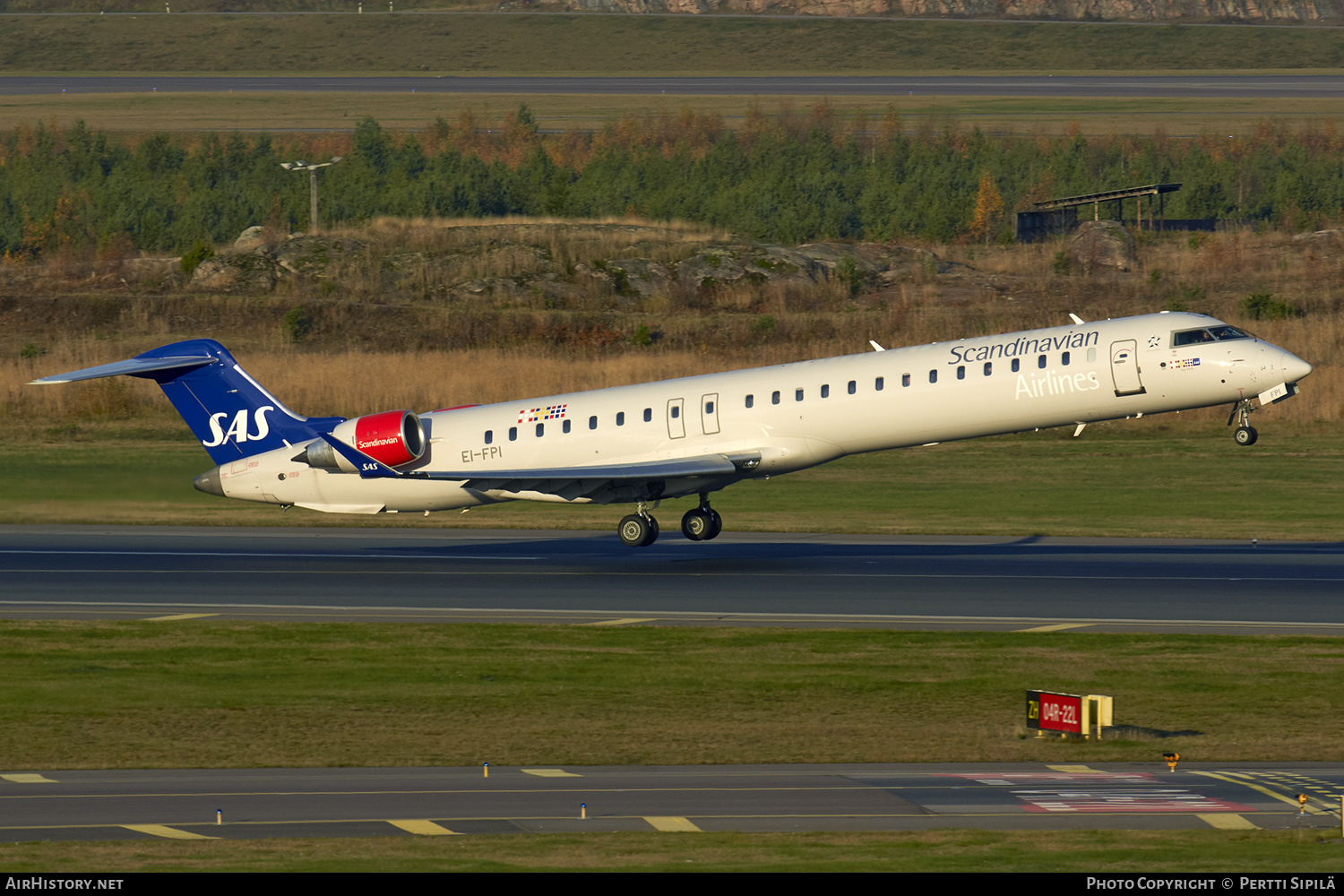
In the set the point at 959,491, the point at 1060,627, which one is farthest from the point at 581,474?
the point at 959,491

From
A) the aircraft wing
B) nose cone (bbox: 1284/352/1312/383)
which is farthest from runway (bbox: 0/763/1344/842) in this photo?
the aircraft wing

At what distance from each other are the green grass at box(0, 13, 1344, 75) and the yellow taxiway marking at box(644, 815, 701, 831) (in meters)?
117

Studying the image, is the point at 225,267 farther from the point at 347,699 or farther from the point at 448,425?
the point at 347,699

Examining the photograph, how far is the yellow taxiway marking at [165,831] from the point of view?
16109 millimetres

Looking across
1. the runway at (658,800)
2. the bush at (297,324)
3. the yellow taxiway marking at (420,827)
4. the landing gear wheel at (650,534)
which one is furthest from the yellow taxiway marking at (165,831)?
the bush at (297,324)

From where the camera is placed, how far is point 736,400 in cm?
3550

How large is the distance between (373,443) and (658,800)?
64.5 feet

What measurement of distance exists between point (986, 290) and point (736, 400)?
153ft

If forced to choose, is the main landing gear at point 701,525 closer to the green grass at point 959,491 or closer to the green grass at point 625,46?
the green grass at point 959,491

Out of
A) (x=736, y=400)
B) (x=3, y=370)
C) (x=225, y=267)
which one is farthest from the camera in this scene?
(x=225, y=267)

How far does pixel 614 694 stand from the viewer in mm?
23766

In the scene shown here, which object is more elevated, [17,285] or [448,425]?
[17,285]
